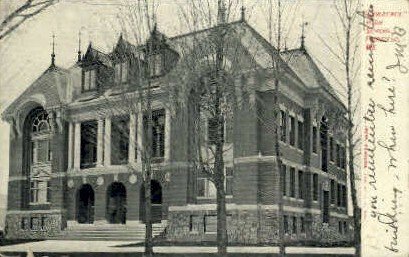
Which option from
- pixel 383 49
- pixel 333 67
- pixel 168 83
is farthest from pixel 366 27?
pixel 168 83

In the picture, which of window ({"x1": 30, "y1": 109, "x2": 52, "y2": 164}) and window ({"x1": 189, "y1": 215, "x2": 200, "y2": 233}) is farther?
window ({"x1": 189, "y1": 215, "x2": 200, "y2": 233})

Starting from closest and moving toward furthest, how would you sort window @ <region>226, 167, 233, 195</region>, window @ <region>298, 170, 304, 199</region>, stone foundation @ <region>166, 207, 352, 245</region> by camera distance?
window @ <region>298, 170, 304, 199</region>, stone foundation @ <region>166, 207, 352, 245</region>, window @ <region>226, 167, 233, 195</region>

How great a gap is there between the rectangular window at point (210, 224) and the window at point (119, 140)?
9.01 feet

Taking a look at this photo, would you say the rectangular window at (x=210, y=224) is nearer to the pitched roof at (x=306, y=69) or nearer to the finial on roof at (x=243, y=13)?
the pitched roof at (x=306, y=69)

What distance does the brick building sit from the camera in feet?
45.8

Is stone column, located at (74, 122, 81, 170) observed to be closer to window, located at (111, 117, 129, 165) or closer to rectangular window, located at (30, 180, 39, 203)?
window, located at (111, 117, 129, 165)

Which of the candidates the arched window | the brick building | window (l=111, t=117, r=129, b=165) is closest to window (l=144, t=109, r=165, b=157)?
the brick building

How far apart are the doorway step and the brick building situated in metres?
0.17

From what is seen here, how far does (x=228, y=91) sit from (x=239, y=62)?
2.19 feet

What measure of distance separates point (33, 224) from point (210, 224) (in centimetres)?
487

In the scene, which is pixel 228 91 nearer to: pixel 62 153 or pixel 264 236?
pixel 264 236

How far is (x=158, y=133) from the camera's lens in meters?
15.8

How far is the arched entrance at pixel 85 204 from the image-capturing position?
17656mm

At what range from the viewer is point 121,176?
1806 centimetres
